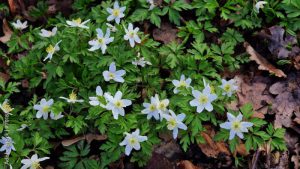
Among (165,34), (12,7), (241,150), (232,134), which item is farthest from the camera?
(12,7)

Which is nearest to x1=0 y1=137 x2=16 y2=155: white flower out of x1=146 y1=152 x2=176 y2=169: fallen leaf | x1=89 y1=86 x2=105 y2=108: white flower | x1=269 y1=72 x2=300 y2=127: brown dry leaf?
x1=89 y1=86 x2=105 y2=108: white flower

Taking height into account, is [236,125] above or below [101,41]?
below

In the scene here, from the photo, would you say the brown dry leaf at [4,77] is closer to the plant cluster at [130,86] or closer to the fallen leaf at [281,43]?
the plant cluster at [130,86]

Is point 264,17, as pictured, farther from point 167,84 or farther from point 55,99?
point 55,99

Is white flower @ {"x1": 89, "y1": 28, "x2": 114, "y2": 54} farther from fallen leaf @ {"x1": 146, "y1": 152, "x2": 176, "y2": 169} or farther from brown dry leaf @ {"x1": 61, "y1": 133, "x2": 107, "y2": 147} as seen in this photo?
fallen leaf @ {"x1": 146, "y1": 152, "x2": 176, "y2": 169}

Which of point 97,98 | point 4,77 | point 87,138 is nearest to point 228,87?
point 97,98

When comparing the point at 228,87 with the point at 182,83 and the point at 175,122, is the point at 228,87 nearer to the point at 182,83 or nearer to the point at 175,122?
the point at 182,83

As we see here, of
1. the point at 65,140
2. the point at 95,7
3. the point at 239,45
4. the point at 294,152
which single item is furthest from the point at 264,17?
the point at 65,140

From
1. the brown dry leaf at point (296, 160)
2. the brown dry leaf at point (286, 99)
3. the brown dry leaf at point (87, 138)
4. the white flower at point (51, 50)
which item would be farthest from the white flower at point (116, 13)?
the brown dry leaf at point (296, 160)
